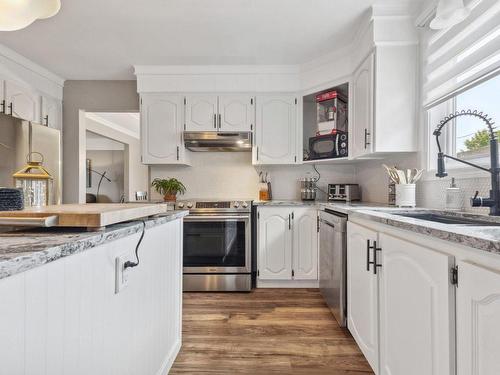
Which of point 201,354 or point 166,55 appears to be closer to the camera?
point 201,354

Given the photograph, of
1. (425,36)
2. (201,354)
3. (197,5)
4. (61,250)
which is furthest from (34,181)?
(425,36)

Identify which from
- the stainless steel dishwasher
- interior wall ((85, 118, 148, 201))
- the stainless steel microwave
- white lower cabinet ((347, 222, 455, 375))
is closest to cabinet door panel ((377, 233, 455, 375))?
white lower cabinet ((347, 222, 455, 375))

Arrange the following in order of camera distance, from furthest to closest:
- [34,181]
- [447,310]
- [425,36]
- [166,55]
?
[166,55]
[425,36]
[34,181]
[447,310]

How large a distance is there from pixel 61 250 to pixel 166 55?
2809mm

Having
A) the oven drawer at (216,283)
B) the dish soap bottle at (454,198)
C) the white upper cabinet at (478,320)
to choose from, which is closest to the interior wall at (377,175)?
the dish soap bottle at (454,198)

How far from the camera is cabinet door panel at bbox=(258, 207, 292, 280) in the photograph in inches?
117

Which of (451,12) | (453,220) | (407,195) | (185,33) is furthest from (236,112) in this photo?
(453,220)

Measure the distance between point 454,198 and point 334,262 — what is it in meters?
0.92

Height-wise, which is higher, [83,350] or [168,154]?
[168,154]

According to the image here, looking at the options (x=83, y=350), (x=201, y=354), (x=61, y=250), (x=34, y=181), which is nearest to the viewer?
(x=61, y=250)

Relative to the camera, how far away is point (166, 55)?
2992mm

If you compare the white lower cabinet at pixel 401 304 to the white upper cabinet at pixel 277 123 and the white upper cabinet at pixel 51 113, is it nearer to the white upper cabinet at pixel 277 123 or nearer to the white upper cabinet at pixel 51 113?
the white upper cabinet at pixel 277 123

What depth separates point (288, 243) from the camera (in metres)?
2.97

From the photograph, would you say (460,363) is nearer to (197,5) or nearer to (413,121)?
(413,121)
